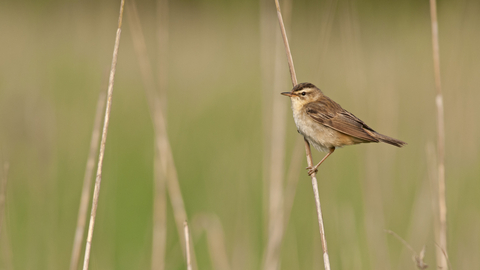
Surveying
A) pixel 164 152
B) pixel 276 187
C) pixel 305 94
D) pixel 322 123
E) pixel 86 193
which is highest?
pixel 305 94

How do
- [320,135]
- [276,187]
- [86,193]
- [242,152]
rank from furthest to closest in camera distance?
[242,152] → [276,187] → [320,135] → [86,193]

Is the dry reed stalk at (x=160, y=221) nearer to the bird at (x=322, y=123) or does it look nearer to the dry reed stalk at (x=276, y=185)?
the dry reed stalk at (x=276, y=185)

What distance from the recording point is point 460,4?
3.43m

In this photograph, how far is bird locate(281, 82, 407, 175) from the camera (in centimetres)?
292

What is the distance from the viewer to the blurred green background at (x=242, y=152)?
134 inches

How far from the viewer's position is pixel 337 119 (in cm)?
300

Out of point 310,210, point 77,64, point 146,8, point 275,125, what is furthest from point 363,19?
point 275,125

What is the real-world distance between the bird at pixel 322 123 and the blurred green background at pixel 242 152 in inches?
8.1

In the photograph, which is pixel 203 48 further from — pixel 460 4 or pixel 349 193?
pixel 460 4

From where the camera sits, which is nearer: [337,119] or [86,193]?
[86,193]

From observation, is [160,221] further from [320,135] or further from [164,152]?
[320,135]

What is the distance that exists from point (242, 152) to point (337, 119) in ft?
5.42

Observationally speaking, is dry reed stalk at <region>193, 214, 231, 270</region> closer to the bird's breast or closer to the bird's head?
the bird's breast

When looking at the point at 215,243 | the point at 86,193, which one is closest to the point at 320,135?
the point at 215,243
